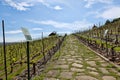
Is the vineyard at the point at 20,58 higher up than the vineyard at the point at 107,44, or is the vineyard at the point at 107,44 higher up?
the vineyard at the point at 107,44

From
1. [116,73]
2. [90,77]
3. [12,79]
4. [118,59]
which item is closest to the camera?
[12,79]

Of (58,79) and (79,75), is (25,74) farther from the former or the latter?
(79,75)

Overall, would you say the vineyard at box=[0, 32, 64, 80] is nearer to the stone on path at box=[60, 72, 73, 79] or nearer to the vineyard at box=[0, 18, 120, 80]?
the vineyard at box=[0, 18, 120, 80]

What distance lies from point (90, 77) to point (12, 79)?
2.63m

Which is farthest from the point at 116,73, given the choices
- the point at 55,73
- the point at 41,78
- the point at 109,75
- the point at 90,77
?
the point at 41,78

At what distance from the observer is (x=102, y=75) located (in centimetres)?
650

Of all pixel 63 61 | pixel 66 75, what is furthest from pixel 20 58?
pixel 66 75

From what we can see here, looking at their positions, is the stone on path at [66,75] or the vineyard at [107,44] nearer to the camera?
the stone on path at [66,75]

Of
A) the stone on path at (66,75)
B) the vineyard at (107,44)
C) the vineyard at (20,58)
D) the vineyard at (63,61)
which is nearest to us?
the stone on path at (66,75)

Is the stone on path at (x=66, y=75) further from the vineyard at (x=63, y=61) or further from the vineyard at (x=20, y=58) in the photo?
the vineyard at (x=20, y=58)

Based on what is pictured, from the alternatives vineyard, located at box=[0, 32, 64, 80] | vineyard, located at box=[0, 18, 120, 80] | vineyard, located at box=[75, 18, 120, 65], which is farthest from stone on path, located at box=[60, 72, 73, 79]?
vineyard, located at box=[75, 18, 120, 65]

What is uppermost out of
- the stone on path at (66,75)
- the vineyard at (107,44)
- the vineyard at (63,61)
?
the vineyard at (107,44)

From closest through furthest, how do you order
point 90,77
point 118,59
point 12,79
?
point 12,79
point 90,77
point 118,59

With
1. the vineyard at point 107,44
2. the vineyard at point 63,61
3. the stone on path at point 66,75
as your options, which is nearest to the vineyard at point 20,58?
the vineyard at point 63,61
